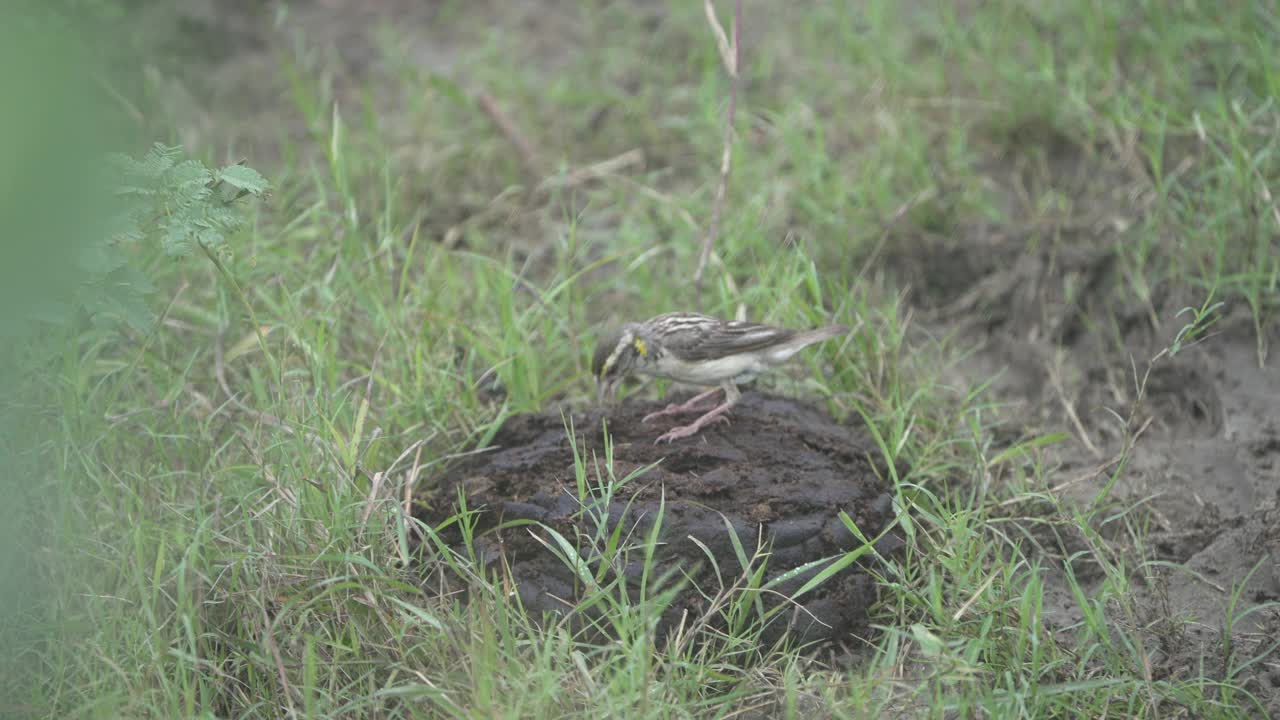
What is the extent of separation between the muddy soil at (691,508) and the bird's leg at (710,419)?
4 centimetres

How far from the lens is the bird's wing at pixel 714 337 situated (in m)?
4.97

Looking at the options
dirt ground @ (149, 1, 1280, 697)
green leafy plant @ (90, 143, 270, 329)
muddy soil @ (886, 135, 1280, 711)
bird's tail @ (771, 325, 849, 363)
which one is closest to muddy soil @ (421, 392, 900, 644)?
dirt ground @ (149, 1, 1280, 697)

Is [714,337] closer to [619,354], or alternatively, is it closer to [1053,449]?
[619,354]

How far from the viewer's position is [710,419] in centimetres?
488

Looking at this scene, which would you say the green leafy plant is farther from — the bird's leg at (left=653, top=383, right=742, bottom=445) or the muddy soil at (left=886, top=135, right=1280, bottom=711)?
the muddy soil at (left=886, top=135, right=1280, bottom=711)

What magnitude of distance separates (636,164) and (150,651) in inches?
184

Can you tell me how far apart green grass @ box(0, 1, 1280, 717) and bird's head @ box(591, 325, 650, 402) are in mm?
329

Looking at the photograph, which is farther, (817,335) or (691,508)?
(817,335)

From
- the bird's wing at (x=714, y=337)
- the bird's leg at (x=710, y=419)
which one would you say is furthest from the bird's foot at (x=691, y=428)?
the bird's wing at (x=714, y=337)

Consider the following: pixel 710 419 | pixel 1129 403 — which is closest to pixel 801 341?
pixel 710 419

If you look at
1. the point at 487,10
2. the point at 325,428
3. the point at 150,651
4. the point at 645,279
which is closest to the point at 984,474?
the point at 645,279

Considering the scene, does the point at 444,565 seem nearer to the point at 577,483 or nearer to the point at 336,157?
the point at 577,483

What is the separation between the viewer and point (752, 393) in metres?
5.39

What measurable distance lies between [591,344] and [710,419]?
3.85 feet
